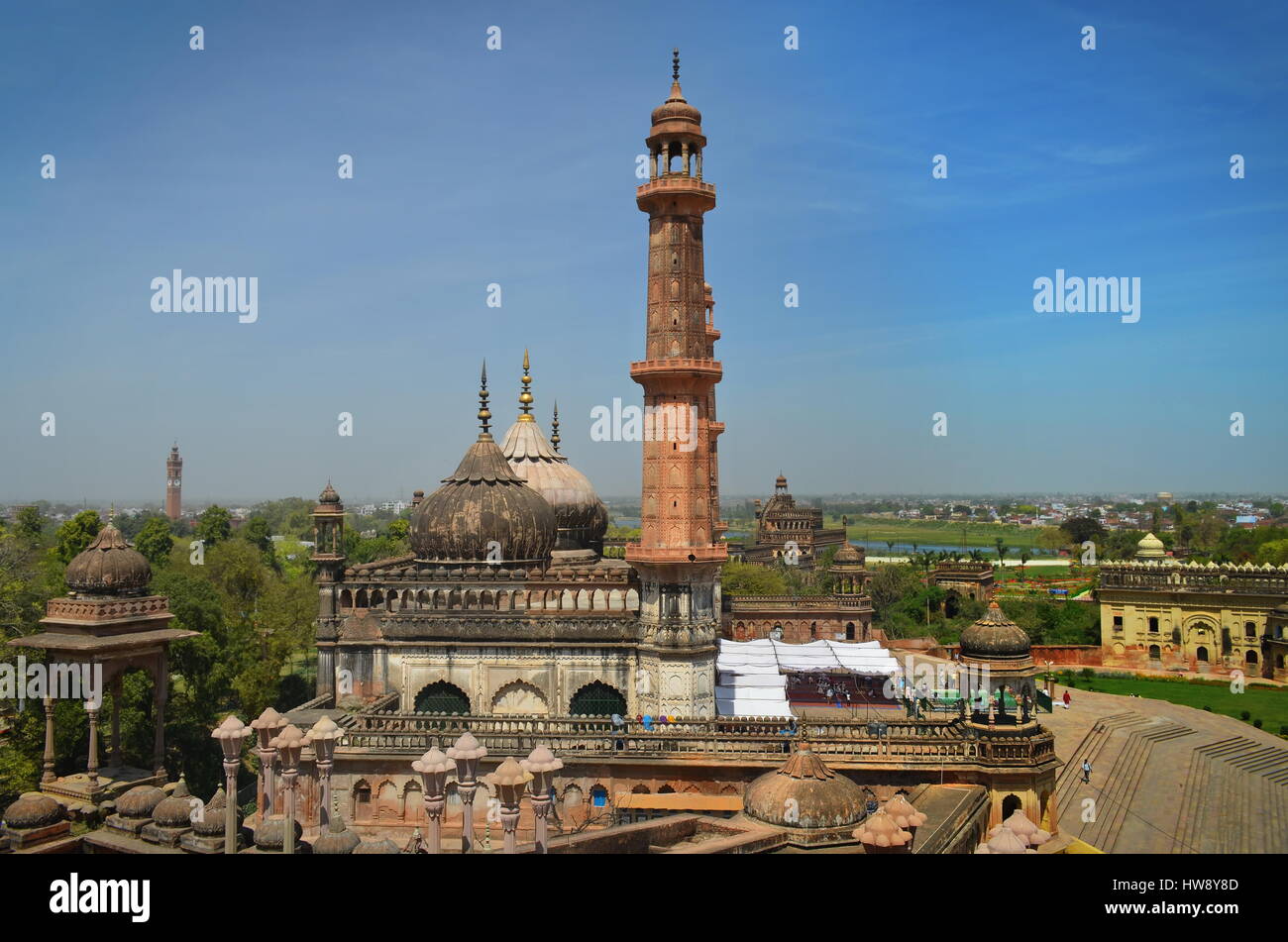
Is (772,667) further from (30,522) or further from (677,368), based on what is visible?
(30,522)

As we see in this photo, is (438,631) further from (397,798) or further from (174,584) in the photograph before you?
(174,584)

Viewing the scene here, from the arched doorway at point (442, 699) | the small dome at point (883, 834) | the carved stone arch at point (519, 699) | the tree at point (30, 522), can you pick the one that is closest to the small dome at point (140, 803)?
the arched doorway at point (442, 699)

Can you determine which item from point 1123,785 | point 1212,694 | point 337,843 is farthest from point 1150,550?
point 337,843

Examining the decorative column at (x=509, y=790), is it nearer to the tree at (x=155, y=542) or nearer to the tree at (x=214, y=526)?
the tree at (x=155, y=542)

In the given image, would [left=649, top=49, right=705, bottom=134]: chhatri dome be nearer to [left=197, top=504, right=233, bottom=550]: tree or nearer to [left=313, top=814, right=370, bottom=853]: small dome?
[left=313, top=814, right=370, bottom=853]: small dome

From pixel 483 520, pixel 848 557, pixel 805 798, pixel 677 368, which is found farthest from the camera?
pixel 848 557

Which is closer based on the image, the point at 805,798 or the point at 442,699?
the point at 805,798
